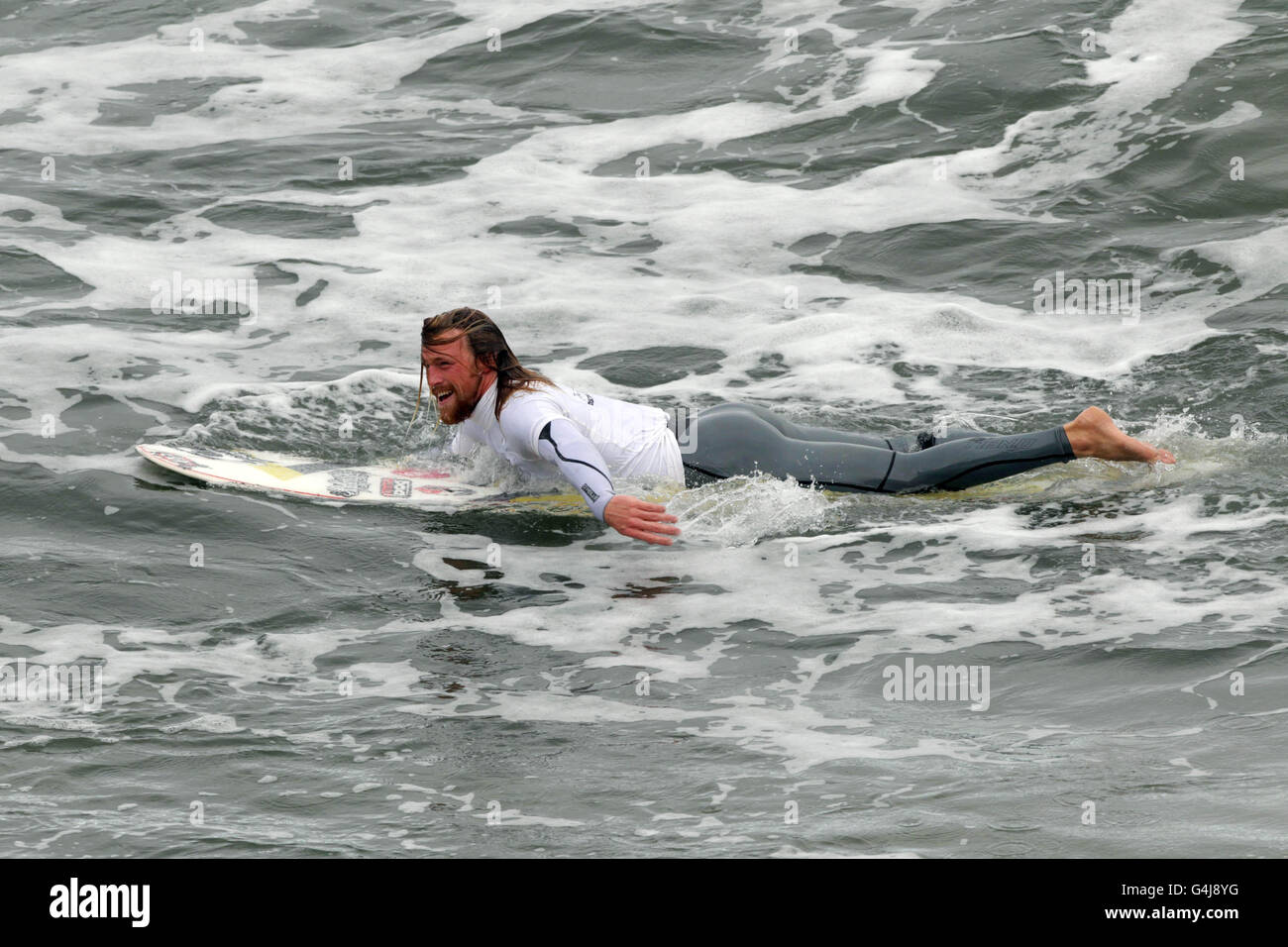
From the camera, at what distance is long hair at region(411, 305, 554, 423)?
7.34m

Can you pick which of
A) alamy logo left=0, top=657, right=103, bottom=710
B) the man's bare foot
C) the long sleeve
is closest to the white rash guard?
the long sleeve

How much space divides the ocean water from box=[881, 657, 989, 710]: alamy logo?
1.2 inches

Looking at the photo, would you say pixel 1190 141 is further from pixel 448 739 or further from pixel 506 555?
pixel 448 739

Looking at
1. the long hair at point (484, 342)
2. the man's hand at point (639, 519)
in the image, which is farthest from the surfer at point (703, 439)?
the man's hand at point (639, 519)

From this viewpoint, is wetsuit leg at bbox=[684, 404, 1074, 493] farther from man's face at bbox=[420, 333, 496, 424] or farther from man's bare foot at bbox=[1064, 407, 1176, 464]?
man's face at bbox=[420, 333, 496, 424]

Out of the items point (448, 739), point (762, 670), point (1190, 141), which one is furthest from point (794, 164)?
point (448, 739)

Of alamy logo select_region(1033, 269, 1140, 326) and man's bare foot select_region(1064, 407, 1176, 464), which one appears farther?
alamy logo select_region(1033, 269, 1140, 326)

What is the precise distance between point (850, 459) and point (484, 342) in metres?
1.93

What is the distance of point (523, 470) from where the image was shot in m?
7.78

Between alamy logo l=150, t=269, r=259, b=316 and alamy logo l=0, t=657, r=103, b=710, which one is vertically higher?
alamy logo l=150, t=269, r=259, b=316

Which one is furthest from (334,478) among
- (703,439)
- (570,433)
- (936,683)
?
(936,683)

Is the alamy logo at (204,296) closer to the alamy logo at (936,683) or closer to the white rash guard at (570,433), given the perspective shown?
the white rash guard at (570,433)

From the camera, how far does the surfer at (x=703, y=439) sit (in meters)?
7.38
